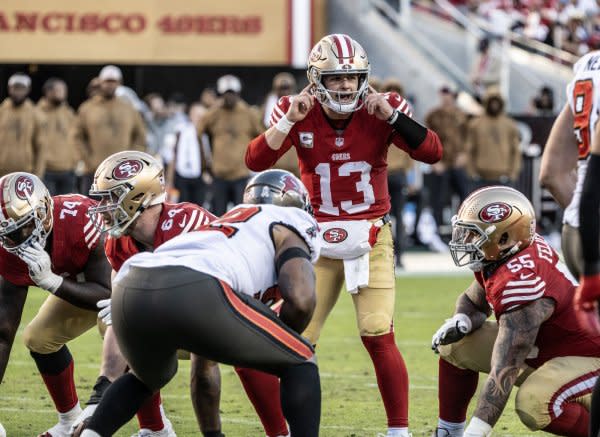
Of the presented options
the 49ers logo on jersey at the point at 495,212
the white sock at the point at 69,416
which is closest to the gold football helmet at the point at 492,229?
the 49ers logo on jersey at the point at 495,212

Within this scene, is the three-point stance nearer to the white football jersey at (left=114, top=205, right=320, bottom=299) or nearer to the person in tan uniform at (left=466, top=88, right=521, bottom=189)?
the white football jersey at (left=114, top=205, right=320, bottom=299)

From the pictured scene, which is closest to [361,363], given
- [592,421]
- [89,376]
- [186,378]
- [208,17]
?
[186,378]

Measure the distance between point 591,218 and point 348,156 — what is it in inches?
83.0

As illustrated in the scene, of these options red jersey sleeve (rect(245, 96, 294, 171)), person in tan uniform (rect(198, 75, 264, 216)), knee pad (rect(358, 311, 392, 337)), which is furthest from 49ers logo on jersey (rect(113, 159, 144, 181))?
person in tan uniform (rect(198, 75, 264, 216))

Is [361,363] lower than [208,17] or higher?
lower

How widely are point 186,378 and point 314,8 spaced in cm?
1279

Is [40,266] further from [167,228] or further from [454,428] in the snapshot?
[454,428]

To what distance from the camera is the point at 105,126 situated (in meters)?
13.8

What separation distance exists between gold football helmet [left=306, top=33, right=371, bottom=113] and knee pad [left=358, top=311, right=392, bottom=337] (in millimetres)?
939

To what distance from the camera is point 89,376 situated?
7992 millimetres

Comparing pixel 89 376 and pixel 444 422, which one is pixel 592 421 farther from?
pixel 89 376

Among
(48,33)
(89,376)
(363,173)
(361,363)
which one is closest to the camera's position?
(363,173)

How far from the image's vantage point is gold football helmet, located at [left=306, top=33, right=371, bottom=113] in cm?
621

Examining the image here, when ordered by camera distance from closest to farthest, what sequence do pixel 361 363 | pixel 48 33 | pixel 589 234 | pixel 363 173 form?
pixel 589 234, pixel 363 173, pixel 361 363, pixel 48 33
